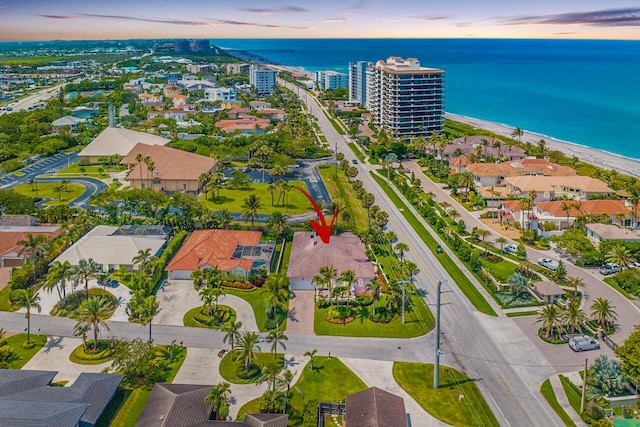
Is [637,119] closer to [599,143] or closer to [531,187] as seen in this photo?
[599,143]

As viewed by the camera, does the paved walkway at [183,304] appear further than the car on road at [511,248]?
No

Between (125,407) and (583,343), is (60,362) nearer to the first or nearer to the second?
(125,407)

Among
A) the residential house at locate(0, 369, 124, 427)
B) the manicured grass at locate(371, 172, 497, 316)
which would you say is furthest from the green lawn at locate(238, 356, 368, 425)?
the manicured grass at locate(371, 172, 497, 316)

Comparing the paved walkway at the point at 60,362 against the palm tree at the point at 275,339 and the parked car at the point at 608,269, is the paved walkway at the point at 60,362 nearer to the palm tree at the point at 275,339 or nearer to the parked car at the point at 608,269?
the palm tree at the point at 275,339

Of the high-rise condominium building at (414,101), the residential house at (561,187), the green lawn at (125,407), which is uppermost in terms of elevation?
the high-rise condominium building at (414,101)

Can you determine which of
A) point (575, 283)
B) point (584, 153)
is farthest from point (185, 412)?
point (584, 153)

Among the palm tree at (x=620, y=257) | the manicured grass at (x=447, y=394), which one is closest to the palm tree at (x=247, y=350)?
the manicured grass at (x=447, y=394)

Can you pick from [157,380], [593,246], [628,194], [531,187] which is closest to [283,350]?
[157,380]

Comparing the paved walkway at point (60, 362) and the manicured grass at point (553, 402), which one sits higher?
the paved walkway at point (60, 362)
